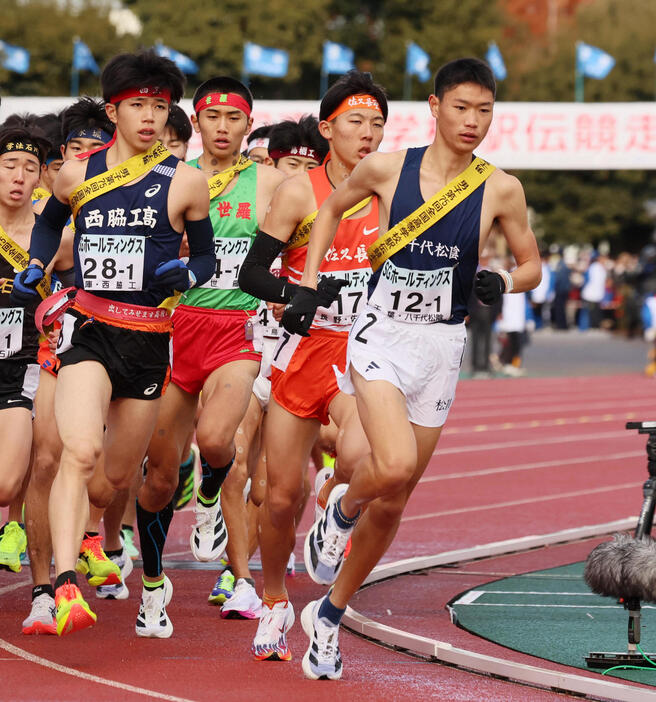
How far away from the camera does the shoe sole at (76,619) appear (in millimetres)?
5871

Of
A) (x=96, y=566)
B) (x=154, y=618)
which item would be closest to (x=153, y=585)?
(x=154, y=618)

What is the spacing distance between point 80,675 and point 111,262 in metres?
1.74

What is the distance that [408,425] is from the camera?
616 cm

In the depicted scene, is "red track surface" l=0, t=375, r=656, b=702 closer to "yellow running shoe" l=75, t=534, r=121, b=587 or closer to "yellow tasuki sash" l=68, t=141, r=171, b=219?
"yellow running shoe" l=75, t=534, r=121, b=587

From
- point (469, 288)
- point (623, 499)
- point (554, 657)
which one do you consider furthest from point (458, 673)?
point (623, 499)

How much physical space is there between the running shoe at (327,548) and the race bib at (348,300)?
1089mm

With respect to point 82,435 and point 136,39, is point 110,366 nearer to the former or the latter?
point 82,435

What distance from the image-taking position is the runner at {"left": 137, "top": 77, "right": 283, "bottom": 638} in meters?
7.62

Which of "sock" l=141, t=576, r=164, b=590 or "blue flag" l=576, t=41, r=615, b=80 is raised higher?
"blue flag" l=576, t=41, r=615, b=80

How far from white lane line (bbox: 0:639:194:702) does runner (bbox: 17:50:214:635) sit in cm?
84

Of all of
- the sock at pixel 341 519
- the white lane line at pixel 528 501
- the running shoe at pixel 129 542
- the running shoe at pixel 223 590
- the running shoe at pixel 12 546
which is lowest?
the white lane line at pixel 528 501

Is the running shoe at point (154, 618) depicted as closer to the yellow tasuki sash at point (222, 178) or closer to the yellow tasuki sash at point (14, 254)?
the yellow tasuki sash at point (14, 254)

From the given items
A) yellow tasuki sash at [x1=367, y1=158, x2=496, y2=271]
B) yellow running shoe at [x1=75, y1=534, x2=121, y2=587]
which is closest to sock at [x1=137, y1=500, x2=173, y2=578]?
yellow running shoe at [x1=75, y1=534, x2=121, y2=587]

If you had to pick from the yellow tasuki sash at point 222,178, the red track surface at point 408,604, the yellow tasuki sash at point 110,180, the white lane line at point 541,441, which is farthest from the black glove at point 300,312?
the white lane line at point 541,441
